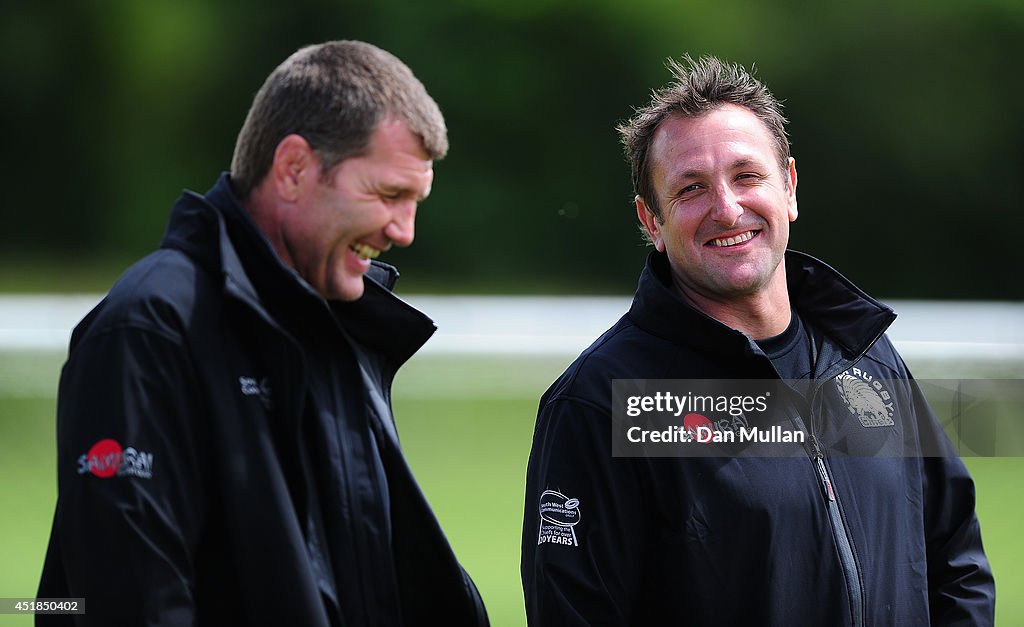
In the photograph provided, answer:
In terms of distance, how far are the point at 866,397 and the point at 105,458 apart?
4.05ft

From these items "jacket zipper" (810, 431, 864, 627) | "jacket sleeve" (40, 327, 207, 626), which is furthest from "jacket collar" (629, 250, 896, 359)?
"jacket sleeve" (40, 327, 207, 626)

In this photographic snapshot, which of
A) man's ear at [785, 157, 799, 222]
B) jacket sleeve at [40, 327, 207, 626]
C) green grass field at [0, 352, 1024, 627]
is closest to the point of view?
jacket sleeve at [40, 327, 207, 626]

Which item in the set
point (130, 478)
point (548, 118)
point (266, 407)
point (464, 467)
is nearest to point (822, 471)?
point (266, 407)

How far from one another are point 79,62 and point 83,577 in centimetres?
1264

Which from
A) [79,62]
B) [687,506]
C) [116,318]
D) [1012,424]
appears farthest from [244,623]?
[79,62]

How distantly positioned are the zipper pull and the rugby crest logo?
11cm

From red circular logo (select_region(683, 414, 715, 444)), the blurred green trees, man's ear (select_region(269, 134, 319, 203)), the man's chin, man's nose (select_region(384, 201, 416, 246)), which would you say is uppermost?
the blurred green trees

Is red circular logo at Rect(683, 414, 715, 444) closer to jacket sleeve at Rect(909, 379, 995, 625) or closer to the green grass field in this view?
jacket sleeve at Rect(909, 379, 995, 625)

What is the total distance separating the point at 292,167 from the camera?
5.35 feet

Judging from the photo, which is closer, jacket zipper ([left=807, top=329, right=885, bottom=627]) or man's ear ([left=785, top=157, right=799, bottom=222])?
jacket zipper ([left=807, top=329, right=885, bottom=627])

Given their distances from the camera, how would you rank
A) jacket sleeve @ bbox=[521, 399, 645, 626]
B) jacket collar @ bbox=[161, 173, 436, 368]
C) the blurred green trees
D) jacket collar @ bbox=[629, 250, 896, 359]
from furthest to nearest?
the blurred green trees < jacket collar @ bbox=[629, 250, 896, 359] < jacket sleeve @ bbox=[521, 399, 645, 626] < jacket collar @ bbox=[161, 173, 436, 368]

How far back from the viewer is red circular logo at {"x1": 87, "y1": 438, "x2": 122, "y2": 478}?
1.41m

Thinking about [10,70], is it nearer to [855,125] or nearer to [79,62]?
[79,62]

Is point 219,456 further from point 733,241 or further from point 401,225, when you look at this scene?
point 733,241
